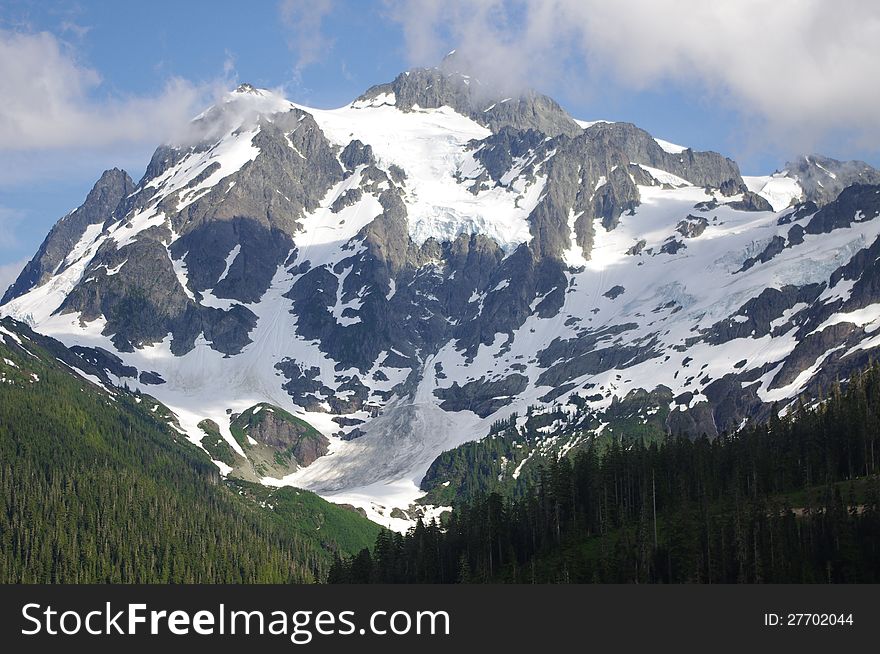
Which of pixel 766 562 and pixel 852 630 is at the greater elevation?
pixel 766 562

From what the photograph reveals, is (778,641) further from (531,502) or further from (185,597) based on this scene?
(531,502)

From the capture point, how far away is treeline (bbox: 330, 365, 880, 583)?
137500 mm

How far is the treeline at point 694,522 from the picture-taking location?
451 ft

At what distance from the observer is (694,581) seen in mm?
135500

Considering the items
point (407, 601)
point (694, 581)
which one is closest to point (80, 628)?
point (407, 601)

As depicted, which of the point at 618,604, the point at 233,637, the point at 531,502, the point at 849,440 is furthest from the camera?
the point at 531,502

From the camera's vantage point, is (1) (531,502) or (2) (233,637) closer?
(2) (233,637)

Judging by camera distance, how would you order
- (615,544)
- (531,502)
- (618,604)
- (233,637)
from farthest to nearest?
(531,502) < (615,544) < (618,604) < (233,637)

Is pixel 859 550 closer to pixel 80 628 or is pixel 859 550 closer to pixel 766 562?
pixel 766 562

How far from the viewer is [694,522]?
6201 inches

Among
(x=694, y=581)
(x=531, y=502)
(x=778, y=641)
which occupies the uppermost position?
(x=531, y=502)

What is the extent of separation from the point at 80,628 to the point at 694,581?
77105 millimetres

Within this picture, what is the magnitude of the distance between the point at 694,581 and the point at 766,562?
8.72 meters

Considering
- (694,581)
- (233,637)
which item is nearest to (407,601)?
(233,637)
